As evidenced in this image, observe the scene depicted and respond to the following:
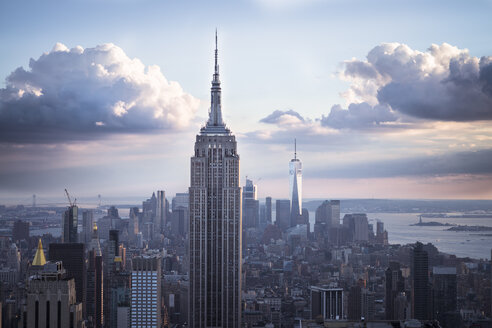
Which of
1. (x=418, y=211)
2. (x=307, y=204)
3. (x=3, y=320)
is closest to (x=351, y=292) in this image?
(x=307, y=204)

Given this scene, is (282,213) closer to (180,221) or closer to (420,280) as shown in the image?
(180,221)

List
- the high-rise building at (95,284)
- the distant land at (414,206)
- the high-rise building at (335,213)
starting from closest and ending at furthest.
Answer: the distant land at (414,206)
the high-rise building at (95,284)
the high-rise building at (335,213)

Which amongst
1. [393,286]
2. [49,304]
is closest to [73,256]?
[393,286]

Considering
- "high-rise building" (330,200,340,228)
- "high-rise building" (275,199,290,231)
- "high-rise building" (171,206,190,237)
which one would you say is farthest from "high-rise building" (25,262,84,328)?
"high-rise building" (275,199,290,231)

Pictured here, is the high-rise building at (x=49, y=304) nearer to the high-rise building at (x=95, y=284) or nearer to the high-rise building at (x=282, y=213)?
the high-rise building at (x=95, y=284)

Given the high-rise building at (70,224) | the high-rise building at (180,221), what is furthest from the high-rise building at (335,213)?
the high-rise building at (70,224)

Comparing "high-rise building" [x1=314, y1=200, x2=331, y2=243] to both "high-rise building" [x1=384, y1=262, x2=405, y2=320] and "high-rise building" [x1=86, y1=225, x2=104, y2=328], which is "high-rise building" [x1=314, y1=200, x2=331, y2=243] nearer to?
"high-rise building" [x1=384, y1=262, x2=405, y2=320]
